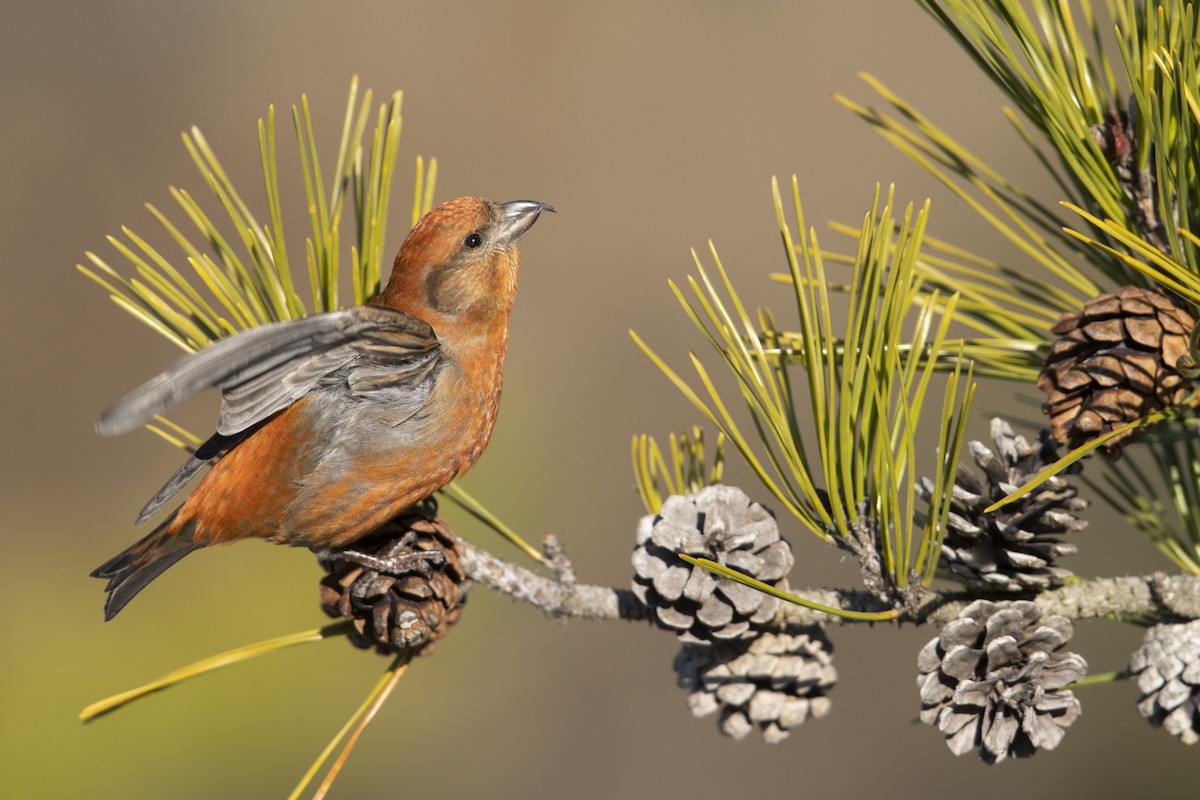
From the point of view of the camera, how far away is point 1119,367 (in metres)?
1.47

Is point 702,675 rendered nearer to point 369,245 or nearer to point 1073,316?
point 1073,316

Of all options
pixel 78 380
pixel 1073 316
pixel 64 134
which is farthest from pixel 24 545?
pixel 1073 316

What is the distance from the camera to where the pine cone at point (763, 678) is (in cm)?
176

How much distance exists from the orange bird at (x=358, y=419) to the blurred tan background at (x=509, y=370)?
175 cm

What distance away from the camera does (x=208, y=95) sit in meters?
7.42

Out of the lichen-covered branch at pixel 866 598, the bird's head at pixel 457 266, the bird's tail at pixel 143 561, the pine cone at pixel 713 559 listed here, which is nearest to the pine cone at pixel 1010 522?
the lichen-covered branch at pixel 866 598

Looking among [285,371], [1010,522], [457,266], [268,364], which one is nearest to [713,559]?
[1010,522]

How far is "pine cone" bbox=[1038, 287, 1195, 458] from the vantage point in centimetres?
147

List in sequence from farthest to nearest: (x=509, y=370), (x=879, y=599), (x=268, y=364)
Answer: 1. (x=509, y=370)
2. (x=268, y=364)
3. (x=879, y=599)

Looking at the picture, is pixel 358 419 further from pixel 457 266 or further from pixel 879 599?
pixel 879 599

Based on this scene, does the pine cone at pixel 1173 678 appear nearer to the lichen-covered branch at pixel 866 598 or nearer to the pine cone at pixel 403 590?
the lichen-covered branch at pixel 866 598

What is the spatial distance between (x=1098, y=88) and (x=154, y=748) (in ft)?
11.7

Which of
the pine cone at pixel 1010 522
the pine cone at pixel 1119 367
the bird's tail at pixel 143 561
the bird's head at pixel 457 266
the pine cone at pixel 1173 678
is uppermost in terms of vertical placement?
the bird's head at pixel 457 266

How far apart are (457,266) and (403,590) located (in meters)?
1.03
